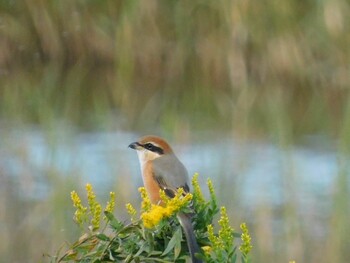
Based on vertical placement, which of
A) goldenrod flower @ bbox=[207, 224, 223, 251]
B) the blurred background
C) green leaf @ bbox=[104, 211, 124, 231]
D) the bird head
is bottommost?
goldenrod flower @ bbox=[207, 224, 223, 251]

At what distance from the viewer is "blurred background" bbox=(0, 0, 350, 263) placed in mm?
8102

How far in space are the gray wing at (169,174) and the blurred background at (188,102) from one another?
2512mm

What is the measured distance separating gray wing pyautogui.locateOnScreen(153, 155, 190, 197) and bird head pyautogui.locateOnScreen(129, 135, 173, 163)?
81 mm

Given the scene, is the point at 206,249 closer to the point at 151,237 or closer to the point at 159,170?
the point at 151,237

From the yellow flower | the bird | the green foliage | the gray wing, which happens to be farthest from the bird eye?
the yellow flower

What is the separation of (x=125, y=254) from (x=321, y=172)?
19.8ft

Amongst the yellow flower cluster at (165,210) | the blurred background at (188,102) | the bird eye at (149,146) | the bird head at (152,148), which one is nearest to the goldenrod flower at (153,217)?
the yellow flower cluster at (165,210)

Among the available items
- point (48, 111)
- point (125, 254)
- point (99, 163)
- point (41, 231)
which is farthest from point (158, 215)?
point (48, 111)

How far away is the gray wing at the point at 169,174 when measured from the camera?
14.8 feet

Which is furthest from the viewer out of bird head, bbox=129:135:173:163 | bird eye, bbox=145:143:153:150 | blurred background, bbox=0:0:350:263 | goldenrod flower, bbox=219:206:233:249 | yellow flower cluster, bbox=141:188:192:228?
blurred background, bbox=0:0:350:263

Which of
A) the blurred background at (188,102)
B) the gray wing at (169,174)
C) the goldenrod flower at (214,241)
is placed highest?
the blurred background at (188,102)

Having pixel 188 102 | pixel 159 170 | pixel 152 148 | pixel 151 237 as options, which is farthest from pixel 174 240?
pixel 188 102

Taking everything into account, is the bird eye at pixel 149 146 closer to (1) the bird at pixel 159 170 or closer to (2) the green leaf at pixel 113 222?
(1) the bird at pixel 159 170

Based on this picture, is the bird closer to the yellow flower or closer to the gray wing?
the gray wing
